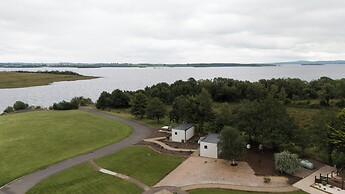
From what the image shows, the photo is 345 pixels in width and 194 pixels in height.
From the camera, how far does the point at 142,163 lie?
35812 millimetres

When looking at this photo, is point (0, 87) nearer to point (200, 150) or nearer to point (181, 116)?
point (181, 116)

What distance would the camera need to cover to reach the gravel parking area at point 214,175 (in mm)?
29750

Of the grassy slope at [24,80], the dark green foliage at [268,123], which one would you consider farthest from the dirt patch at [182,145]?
the grassy slope at [24,80]

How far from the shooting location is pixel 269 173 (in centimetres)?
3189

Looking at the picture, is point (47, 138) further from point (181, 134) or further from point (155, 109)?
point (181, 134)

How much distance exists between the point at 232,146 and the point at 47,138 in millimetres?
31726

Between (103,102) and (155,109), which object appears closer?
(155,109)

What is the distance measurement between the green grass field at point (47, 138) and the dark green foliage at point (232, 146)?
789 inches

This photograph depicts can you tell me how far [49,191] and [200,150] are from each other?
63.5ft

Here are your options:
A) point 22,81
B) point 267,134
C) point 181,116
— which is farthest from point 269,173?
point 22,81

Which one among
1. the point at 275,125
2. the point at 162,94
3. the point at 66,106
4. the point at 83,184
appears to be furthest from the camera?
the point at 162,94

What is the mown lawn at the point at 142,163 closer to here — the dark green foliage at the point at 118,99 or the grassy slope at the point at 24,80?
the dark green foliage at the point at 118,99

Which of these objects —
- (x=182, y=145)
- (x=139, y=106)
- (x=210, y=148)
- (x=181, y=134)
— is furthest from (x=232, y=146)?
(x=139, y=106)

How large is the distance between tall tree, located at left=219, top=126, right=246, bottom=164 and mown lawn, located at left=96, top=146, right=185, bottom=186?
633 centimetres
